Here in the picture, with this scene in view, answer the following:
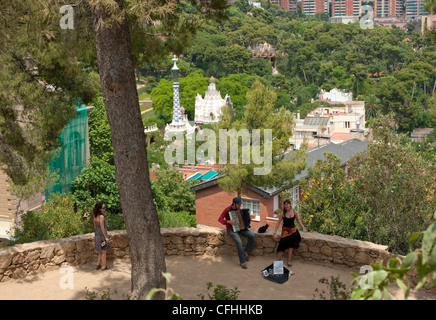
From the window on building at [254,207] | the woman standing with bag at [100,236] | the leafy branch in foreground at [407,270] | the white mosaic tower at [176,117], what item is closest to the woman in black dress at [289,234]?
the woman standing with bag at [100,236]

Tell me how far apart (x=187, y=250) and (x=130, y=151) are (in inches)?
→ 118

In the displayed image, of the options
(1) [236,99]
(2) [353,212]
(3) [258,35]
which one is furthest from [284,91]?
(2) [353,212]

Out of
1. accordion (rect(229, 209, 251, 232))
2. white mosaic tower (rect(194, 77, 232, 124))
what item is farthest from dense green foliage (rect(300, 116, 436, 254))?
white mosaic tower (rect(194, 77, 232, 124))

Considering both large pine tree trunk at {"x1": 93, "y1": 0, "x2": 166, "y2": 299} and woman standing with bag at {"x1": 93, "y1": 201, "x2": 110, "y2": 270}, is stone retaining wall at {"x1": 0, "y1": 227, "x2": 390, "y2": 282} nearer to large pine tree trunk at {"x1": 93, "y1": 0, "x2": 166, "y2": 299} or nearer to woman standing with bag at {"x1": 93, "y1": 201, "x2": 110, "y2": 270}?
woman standing with bag at {"x1": 93, "y1": 201, "x2": 110, "y2": 270}

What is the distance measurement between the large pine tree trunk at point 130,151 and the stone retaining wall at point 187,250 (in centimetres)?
222

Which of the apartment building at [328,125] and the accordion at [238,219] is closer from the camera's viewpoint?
the accordion at [238,219]

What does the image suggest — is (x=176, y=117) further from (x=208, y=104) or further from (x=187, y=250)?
(x=187, y=250)

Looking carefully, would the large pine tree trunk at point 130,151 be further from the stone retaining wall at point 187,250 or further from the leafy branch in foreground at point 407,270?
the leafy branch in foreground at point 407,270

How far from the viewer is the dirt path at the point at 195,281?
24.5 feet

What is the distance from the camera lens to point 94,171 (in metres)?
22.1

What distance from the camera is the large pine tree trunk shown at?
21.2 ft

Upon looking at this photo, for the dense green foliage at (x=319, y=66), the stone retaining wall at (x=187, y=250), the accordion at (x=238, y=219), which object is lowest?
the stone retaining wall at (x=187, y=250)

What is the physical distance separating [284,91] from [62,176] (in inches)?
3260

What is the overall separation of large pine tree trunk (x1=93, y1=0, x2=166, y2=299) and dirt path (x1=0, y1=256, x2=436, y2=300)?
0.89 m
